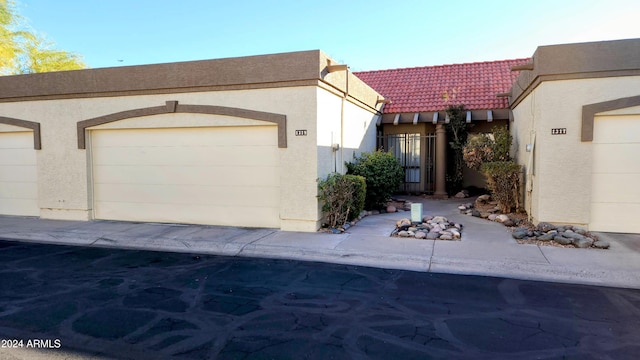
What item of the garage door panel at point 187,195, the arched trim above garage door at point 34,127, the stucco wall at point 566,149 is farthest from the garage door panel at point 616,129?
the arched trim above garage door at point 34,127

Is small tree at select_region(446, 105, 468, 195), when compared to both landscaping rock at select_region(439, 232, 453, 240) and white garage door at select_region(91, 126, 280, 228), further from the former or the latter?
white garage door at select_region(91, 126, 280, 228)

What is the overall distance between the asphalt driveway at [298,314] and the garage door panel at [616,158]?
3894 mm

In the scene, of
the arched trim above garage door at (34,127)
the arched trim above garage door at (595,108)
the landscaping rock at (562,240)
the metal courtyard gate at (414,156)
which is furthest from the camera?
the metal courtyard gate at (414,156)

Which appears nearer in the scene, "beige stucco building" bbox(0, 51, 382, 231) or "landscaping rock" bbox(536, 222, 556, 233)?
"landscaping rock" bbox(536, 222, 556, 233)

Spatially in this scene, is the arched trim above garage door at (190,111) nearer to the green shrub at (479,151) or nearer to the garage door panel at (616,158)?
the green shrub at (479,151)

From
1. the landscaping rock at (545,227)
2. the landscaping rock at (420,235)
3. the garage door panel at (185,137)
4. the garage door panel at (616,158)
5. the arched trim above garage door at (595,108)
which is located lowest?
the landscaping rock at (420,235)

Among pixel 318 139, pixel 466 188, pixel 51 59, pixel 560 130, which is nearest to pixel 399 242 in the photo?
pixel 318 139

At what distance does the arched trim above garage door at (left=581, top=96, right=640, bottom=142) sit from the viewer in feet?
27.1

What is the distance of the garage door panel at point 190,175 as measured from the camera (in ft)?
31.6

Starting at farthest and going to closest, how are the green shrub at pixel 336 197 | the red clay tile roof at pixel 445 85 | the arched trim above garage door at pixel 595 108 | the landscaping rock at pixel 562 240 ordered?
the red clay tile roof at pixel 445 85 → the green shrub at pixel 336 197 → the arched trim above garage door at pixel 595 108 → the landscaping rock at pixel 562 240

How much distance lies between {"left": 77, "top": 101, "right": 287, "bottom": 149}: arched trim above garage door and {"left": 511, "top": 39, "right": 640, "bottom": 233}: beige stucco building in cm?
567

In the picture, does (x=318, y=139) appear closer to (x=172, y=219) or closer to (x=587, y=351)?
(x=172, y=219)

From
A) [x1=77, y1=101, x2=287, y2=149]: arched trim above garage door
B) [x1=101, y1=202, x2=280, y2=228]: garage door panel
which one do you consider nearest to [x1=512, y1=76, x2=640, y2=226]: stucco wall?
[x1=77, y1=101, x2=287, y2=149]: arched trim above garage door

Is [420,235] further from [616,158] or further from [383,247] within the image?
[616,158]
